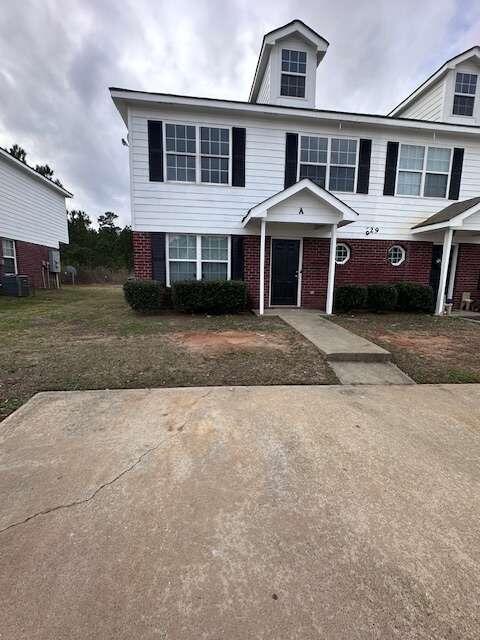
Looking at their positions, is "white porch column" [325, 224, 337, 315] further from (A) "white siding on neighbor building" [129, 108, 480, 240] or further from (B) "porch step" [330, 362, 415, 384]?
(B) "porch step" [330, 362, 415, 384]

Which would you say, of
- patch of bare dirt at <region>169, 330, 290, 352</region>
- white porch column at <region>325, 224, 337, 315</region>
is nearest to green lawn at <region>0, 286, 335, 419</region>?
patch of bare dirt at <region>169, 330, 290, 352</region>

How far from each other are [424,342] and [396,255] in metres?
5.20

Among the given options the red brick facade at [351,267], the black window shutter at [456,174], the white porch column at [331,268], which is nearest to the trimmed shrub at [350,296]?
the white porch column at [331,268]

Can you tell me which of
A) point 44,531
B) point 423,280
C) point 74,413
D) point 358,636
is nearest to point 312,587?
point 358,636

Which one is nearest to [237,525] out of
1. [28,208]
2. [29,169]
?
[28,208]

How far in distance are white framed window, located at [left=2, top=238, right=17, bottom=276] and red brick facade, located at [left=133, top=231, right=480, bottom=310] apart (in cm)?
1118

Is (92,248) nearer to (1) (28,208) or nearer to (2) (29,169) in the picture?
(1) (28,208)

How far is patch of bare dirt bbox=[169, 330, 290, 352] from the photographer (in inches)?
221

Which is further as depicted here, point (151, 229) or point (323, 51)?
point (323, 51)

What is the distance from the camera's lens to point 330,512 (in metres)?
1.94

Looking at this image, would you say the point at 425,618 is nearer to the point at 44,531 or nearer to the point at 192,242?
the point at 44,531

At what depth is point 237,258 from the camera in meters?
9.69

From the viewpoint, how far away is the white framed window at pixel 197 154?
891 cm

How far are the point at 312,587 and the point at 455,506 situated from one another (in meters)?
1.16
